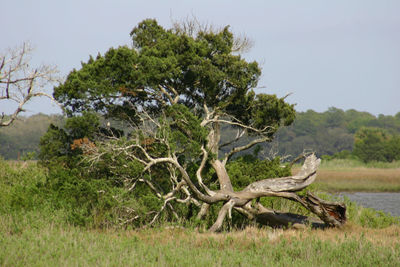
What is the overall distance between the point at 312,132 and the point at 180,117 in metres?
117

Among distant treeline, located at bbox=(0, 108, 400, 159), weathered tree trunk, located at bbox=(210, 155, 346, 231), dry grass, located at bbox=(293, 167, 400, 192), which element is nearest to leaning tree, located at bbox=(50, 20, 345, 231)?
weathered tree trunk, located at bbox=(210, 155, 346, 231)

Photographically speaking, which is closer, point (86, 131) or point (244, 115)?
point (86, 131)

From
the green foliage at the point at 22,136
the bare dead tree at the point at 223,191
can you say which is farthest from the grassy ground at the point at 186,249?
the green foliage at the point at 22,136

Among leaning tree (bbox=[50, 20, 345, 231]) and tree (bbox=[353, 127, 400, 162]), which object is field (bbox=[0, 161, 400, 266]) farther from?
tree (bbox=[353, 127, 400, 162])

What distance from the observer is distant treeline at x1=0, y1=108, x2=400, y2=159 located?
336 feet

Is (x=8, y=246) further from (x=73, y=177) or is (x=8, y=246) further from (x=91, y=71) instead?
(x=91, y=71)

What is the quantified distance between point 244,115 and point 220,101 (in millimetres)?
1691

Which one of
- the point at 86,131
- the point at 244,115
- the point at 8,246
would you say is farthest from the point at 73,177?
the point at 244,115

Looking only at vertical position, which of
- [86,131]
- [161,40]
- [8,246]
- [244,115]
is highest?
[161,40]

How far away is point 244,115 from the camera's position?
73.0ft

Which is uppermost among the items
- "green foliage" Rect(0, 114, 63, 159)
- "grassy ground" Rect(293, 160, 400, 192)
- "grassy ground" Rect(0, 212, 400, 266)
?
"green foliage" Rect(0, 114, 63, 159)

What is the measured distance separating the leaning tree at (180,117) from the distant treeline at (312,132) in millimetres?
64565

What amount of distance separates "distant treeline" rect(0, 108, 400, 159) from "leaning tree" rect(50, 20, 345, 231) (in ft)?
212

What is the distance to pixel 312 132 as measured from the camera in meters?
131
